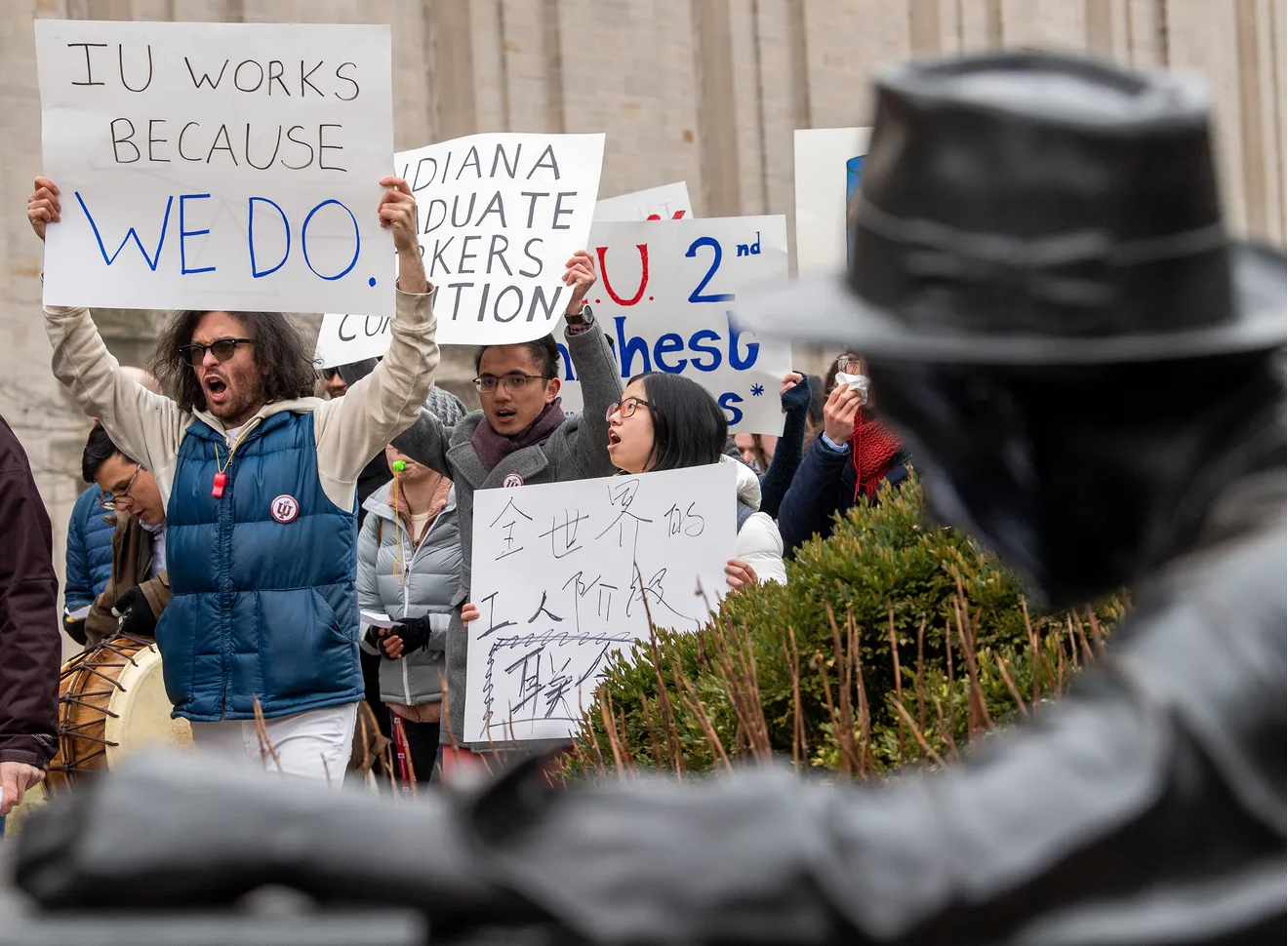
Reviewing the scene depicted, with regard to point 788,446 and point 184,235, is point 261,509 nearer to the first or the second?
point 184,235

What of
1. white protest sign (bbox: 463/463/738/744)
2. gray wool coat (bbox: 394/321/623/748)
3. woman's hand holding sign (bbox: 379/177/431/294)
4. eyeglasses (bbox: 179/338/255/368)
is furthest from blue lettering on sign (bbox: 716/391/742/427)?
eyeglasses (bbox: 179/338/255/368)

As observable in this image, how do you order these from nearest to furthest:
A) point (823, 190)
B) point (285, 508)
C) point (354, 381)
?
1. point (285, 508)
2. point (354, 381)
3. point (823, 190)

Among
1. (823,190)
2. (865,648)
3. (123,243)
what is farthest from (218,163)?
(823,190)

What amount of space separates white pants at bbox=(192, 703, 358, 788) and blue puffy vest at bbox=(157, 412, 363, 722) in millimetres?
57

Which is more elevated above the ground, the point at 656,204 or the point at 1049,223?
the point at 656,204

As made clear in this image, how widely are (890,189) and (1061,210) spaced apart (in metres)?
0.16

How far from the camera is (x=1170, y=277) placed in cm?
116

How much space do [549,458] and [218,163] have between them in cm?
147

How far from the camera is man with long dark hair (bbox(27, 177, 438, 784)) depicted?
4.96 meters

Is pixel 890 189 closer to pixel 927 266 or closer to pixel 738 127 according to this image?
pixel 927 266

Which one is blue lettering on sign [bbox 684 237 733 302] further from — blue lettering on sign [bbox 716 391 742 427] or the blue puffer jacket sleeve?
the blue puffer jacket sleeve

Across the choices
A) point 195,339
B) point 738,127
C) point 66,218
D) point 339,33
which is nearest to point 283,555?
point 195,339

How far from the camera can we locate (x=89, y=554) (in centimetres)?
746

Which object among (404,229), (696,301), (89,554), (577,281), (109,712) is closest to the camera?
(404,229)
